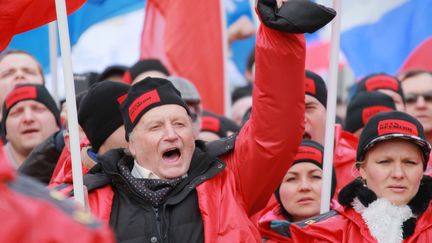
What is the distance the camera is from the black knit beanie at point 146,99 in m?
5.54

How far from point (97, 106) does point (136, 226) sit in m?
1.41

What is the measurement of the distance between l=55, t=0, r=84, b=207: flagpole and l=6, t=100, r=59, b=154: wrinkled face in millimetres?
2606

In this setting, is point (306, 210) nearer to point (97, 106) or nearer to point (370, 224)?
point (370, 224)

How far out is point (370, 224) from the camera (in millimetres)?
5391

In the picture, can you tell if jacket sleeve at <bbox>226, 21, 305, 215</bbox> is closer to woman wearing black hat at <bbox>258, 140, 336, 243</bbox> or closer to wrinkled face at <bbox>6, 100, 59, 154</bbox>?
woman wearing black hat at <bbox>258, 140, 336, 243</bbox>

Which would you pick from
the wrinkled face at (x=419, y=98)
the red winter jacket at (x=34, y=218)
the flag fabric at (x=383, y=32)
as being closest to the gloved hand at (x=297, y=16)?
the red winter jacket at (x=34, y=218)

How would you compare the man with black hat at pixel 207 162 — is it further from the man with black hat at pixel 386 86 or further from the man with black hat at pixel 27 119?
the man with black hat at pixel 386 86

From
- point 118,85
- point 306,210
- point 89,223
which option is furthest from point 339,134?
point 89,223

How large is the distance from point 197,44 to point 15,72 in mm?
1893

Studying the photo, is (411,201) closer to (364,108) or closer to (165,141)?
(165,141)

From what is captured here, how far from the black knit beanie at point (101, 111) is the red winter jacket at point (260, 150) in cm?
102

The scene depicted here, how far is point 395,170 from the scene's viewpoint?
17.9ft

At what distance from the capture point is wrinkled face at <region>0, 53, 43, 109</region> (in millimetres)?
8555

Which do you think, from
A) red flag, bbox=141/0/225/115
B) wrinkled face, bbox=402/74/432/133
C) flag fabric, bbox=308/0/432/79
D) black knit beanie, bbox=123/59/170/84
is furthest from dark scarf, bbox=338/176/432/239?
flag fabric, bbox=308/0/432/79
